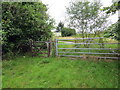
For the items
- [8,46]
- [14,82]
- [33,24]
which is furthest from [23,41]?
[14,82]

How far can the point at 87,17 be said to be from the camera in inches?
239

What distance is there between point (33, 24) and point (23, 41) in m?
1.50

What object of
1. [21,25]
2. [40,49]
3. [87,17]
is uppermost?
[87,17]

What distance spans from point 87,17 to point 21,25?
5103 millimetres

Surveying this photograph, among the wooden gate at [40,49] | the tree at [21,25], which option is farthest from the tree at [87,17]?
the wooden gate at [40,49]

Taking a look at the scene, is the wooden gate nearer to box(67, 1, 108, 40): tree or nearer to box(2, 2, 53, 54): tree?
box(2, 2, 53, 54): tree

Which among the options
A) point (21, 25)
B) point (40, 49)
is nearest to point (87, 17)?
point (40, 49)

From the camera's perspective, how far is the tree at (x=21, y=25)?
466 centimetres

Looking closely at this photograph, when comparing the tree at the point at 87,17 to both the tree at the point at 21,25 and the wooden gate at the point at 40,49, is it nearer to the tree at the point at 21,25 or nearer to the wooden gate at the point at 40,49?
the tree at the point at 21,25

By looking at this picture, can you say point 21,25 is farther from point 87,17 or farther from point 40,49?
point 87,17

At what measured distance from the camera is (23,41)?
223 inches

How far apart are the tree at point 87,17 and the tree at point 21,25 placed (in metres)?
2.24

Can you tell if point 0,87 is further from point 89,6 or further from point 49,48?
point 89,6

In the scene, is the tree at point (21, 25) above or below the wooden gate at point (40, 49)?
above
